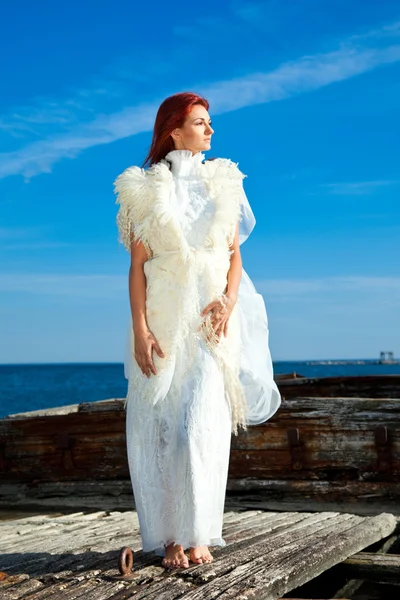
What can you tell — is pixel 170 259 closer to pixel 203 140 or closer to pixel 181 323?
pixel 181 323

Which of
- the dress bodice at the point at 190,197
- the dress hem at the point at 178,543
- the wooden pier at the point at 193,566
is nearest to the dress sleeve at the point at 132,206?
the dress bodice at the point at 190,197

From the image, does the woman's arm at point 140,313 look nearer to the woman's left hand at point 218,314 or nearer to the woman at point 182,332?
the woman at point 182,332

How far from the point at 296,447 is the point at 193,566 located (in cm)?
353

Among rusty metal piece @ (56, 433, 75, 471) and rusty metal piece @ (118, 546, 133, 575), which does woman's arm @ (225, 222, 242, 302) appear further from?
rusty metal piece @ (56, 433, 75, 471)

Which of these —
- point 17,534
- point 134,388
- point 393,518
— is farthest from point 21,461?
point 134,388

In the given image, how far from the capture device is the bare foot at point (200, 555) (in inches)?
164

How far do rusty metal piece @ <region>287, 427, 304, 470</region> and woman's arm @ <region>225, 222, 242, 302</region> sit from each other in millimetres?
3256

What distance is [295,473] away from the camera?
24.8 feet

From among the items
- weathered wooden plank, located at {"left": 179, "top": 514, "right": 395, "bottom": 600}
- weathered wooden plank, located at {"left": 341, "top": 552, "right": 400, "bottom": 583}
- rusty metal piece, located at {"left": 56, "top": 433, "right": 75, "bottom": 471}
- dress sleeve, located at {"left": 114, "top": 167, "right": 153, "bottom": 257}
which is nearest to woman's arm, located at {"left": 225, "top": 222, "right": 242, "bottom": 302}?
dress sleeve, located at {"left": 114, "top": 167, "right": 153, "bottom": 257}

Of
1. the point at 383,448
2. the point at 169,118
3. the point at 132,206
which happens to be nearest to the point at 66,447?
the point at 383,448

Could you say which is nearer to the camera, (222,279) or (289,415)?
(222,279)

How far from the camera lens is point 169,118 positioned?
14.8 feet

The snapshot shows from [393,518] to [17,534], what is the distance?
2.66 m

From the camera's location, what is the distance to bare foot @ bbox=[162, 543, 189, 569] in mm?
4105
